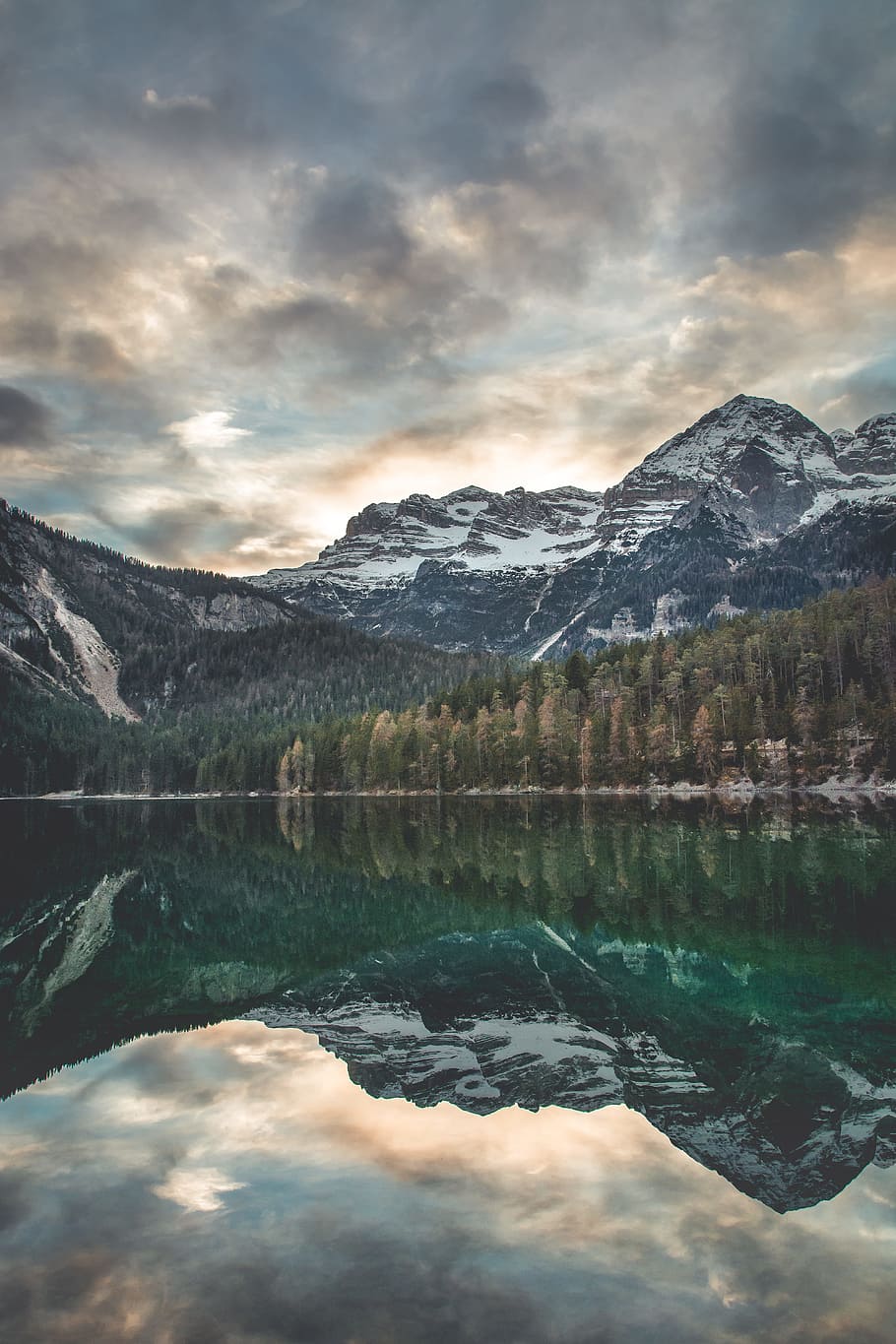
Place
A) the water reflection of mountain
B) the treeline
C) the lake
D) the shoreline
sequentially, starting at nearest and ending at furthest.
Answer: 1. the lake
2. the water reflection of mountain
3. the shoreline
4. the treeline

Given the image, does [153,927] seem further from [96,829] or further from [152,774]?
[152,774]

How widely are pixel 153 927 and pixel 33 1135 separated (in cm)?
1859

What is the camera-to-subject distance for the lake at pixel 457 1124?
7.38 m

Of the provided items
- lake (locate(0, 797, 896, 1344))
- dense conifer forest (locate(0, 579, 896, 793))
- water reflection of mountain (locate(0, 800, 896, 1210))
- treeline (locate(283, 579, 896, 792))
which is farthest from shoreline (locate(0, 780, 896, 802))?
lake (locate(0, 797, 896, 1344))

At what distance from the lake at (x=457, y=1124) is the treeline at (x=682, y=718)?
253 ft

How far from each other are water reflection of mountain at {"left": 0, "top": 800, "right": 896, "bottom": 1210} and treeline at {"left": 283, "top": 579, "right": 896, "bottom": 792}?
56.9 meters

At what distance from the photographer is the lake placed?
24.2 ft

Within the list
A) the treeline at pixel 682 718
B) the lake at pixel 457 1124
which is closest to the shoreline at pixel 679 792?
the treeline at pixel 682 718

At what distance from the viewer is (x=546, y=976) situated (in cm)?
2081

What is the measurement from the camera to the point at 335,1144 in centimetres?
1123

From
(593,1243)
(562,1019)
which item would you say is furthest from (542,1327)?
Result: (562,1019)

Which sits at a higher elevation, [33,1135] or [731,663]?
[731,663]

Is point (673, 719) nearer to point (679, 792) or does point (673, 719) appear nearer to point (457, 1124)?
point (679, 792)

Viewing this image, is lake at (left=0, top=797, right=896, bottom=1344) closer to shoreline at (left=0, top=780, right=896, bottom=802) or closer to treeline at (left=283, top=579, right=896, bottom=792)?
shoreline at (left=0, top=780, right=896, bottom=802)
